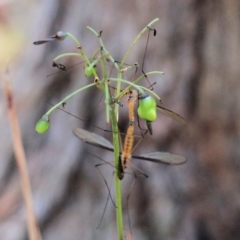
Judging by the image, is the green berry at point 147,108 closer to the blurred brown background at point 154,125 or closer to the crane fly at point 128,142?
the crane fly at point 128,142

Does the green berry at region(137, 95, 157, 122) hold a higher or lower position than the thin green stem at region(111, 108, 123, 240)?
higher

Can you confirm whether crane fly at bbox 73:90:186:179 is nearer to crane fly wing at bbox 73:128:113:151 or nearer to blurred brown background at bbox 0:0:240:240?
crane fly wing at bbox 73:128:113:151

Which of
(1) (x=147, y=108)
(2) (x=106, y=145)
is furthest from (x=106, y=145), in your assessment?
(1) (x=147, y=108)

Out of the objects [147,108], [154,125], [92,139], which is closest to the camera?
[147,108]

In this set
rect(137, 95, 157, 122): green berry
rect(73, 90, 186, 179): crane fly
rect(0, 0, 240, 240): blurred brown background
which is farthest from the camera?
rect(0, 0, 240, 240): blurred brown background

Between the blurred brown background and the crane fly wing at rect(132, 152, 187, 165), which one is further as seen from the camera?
the blurred brown background

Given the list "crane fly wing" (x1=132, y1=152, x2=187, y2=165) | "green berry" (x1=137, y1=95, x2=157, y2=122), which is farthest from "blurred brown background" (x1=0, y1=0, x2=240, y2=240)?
"green berry" (x1=137, y1=95, x2=157, y2=122)

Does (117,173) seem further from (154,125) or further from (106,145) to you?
(154,125)

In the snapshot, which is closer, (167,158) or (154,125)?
(167,158)

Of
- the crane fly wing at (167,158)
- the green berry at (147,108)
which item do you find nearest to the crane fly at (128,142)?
the crane fly wing at (167,158)
